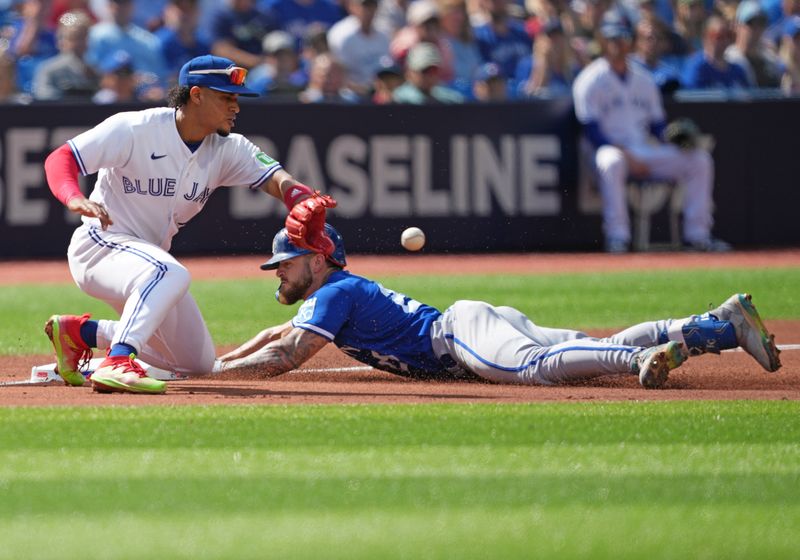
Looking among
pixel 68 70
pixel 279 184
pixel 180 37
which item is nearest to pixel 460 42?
pixel 180 37

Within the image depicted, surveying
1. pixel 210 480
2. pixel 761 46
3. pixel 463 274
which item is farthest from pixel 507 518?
pixel 761 46

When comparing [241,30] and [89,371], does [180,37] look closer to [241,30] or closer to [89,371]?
[241,30]

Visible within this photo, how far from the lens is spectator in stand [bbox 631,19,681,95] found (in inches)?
670

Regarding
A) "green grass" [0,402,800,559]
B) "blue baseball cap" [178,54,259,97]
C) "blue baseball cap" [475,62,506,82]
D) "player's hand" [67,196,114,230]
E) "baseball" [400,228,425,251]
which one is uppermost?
"blue baseball cap" [475,62,506,82]

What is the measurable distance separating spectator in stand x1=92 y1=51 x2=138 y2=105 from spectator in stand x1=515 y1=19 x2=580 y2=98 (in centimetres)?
474

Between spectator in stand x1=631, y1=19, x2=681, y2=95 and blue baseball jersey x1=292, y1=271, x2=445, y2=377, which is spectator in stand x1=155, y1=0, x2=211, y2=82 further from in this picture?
blue baseball jersey x1=292, y1=271, x2=445, y2=377

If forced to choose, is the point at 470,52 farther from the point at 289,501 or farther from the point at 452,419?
the point at 289,501

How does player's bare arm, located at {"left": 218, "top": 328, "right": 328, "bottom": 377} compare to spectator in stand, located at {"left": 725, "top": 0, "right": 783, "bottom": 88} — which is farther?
spectator in stand, located at {"left": 725, "top": 0, "right": 783, "bottom": 88}

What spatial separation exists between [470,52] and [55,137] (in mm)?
5405

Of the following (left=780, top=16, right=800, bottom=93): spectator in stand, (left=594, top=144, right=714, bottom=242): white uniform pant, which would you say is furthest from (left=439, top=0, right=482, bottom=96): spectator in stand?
(left=780, top=16, right=800, bottom=93): spectator in stand

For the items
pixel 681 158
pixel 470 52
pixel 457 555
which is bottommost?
pixel 457 555

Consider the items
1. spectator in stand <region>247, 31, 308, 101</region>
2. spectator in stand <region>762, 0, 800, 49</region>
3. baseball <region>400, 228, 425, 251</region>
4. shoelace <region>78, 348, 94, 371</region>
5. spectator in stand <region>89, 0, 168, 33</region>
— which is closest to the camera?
shoelace <region>78, 348, 94, 371</region>

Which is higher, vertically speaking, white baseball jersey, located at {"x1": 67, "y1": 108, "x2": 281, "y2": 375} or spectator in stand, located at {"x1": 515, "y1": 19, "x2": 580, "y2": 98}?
spectator in stand, located at {"x1": 515, "y1": 19, "x2": 580, "y2": 98}

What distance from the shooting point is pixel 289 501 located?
15.3ft
